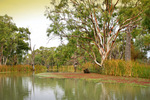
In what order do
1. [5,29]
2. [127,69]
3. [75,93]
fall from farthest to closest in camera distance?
[5,29], [127,69], [75,93]

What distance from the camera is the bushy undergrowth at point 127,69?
13.8 meters

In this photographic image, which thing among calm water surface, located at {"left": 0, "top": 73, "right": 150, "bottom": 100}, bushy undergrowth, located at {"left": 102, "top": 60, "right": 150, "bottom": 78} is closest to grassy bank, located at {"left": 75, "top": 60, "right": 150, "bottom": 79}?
bushy undergrowth, located at {"left": 102, "top": 60, "right": 150, "bottom": 78}

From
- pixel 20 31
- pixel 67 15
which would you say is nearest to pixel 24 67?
pixel 20 31

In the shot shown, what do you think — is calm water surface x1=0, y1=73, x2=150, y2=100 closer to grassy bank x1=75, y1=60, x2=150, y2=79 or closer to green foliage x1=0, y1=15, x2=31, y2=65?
grassy bank x1=75, y1=60, x2=150, y2=79

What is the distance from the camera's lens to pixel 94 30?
21.4 metres

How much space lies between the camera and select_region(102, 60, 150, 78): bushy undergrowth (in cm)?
1382

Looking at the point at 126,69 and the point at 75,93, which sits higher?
the point at 126,69

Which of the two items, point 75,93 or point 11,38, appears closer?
point 75,93

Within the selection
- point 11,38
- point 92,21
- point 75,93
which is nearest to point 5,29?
point 11,38

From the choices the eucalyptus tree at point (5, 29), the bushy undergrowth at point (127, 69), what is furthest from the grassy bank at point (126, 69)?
the eucalyptus tree at point (5, 29)

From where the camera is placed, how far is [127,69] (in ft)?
50.0

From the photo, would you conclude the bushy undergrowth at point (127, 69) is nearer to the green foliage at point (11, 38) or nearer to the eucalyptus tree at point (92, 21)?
the eucalyptus tree at point (92, 21)

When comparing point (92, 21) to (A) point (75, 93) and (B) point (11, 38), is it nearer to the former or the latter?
(A) point (75, 93)

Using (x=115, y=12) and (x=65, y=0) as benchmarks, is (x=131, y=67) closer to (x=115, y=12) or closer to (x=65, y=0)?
(x=115, y=12)
